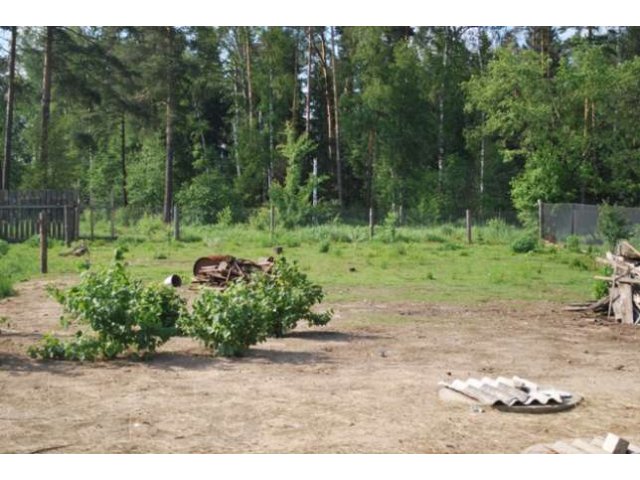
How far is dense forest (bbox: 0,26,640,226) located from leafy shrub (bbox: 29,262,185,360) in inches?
1044

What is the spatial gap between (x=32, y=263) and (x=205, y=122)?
2988cm

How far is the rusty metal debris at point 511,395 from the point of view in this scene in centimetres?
686

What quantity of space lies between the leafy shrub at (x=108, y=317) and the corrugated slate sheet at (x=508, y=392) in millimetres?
3133

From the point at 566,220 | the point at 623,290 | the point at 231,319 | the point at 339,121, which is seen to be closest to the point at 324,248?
the point at 566,220

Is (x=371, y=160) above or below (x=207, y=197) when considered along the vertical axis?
above

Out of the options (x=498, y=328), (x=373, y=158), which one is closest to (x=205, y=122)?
(x=373, y=158)

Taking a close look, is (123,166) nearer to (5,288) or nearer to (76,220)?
(76,220)

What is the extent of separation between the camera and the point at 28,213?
2755cm

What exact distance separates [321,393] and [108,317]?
2548 mm

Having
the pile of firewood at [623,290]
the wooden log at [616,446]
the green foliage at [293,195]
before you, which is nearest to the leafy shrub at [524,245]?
the pile of firewood at [623,290]

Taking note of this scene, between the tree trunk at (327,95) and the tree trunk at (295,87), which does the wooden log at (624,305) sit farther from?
the tree trunk at (327,95)

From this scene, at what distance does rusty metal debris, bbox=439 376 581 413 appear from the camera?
22.5ft

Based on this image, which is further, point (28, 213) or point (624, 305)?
point (28, 213)

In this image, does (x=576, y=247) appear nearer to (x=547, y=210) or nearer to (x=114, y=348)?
(x=547, y=210)
